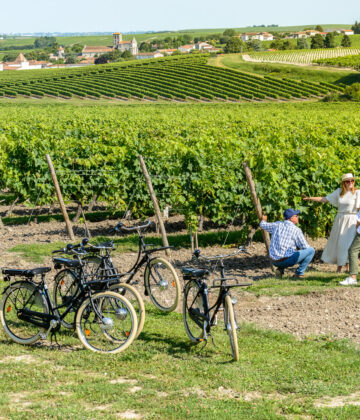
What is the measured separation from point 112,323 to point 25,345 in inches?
46.6

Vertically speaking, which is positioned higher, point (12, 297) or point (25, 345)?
point (12, 297)

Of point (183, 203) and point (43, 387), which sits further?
point (183, 203)

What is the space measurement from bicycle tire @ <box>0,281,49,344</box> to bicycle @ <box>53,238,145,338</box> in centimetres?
27

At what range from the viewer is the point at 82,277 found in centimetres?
700

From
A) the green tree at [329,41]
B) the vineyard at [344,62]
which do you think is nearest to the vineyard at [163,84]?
the vineyard at [344,62]

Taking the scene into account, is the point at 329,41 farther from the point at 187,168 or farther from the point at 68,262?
the point at 68,262

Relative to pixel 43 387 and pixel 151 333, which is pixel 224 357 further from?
pixel 43 387

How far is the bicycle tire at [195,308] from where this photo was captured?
6.82 metres

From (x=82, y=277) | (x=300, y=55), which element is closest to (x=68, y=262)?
(x=82, y=277)

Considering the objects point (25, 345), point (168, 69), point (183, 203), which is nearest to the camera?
point (25, 345)

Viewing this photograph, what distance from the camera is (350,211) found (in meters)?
9.81

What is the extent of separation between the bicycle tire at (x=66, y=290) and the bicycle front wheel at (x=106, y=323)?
324mm

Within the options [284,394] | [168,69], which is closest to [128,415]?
[284,394]

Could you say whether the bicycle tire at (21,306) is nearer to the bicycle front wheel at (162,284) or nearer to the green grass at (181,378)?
the green grass at (181,378)
